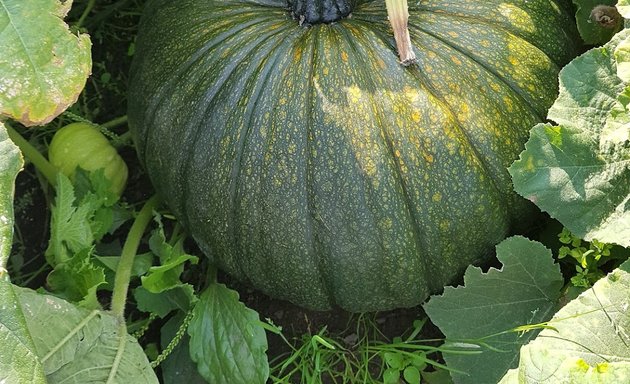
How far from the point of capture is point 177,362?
234 centimetres

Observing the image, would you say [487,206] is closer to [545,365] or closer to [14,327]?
[545,365]

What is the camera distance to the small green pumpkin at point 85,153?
2.46m

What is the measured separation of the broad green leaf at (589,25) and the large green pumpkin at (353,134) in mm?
42

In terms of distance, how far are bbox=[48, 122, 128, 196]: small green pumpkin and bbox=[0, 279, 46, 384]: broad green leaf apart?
3.07ft

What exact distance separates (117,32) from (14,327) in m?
1.66

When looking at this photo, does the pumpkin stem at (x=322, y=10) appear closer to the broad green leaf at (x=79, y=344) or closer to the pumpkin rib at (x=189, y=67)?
the pumpkin rib at (x=189, y=67)

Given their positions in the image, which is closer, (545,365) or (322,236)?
(545,365)

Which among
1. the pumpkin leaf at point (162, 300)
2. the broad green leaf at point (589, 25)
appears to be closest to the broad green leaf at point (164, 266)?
the pumpkin leaf at point (162, 300)

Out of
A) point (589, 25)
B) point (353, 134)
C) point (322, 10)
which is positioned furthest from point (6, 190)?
point (589, 25)

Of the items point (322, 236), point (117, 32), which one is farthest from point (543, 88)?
point (117, 32)

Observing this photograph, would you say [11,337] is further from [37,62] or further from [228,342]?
[228,342]

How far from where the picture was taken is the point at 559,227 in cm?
222

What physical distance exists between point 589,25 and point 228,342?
121cm

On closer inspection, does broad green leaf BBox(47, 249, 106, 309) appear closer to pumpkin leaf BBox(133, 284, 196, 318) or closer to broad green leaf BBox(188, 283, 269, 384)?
pumpkin leaf BBox(133, 284, 196, 318)
